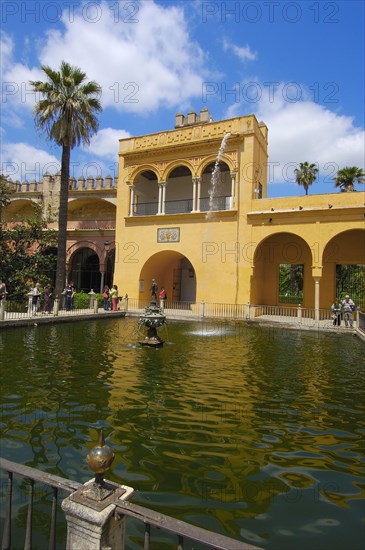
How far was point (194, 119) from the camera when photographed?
25.5 meters

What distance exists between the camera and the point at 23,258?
22359 mm

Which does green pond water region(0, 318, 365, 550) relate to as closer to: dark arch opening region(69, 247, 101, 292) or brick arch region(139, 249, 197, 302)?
brick arch region(139, 249, 197, 302)

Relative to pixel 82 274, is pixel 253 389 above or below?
below

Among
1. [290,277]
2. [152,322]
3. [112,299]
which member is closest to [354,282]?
[290,277]

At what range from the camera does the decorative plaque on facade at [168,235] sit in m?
22.5

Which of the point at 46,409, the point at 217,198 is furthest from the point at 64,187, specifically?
the point at 46,409

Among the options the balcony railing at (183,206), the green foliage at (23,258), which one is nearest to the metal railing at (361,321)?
the balcony railing at (183,206)

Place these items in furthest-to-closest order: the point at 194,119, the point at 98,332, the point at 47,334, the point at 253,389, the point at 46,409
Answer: the point at 194,119
the point at 98,332
the point at 47,334
the point at 253,389
the point at 46,409

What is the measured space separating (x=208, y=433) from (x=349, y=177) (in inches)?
1092

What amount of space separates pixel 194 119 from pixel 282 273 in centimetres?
1889

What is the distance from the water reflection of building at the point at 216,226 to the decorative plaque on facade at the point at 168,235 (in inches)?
2.4

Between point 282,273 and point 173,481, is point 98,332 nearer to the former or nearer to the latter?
point 173,481

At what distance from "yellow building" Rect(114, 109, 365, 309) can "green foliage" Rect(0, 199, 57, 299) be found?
14.8 ft

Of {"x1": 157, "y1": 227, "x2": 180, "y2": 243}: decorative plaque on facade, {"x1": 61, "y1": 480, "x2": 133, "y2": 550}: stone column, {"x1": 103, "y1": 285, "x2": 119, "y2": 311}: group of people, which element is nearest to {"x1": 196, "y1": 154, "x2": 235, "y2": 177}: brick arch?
{"x1": 157, "y1": 227, "x2": 180, "y2": 243}: decorative plaque on facade
